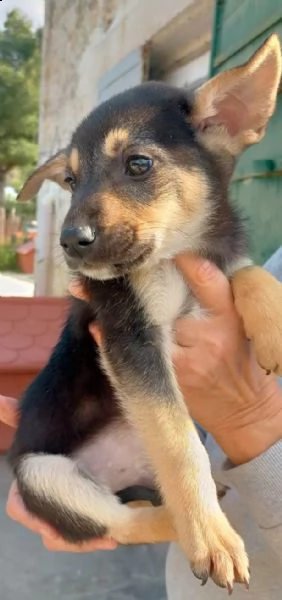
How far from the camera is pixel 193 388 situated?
5.63 ft

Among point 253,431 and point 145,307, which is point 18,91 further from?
point 253,431

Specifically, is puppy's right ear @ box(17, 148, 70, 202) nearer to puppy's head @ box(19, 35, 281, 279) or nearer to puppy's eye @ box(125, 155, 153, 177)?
puppy's head @ box(19, 35, 281, 279)

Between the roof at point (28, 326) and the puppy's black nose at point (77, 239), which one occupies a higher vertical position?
the puppy's black nose at point (77, 239)

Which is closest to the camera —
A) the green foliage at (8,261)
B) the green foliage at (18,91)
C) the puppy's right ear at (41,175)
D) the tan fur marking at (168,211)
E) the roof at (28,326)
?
the tan fur marking at (168,211)

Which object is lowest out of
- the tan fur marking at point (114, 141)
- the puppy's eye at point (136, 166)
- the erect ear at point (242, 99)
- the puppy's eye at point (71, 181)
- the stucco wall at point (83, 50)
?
the puppy's eye at point (71, 181)

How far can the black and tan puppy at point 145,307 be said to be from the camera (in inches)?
61.4

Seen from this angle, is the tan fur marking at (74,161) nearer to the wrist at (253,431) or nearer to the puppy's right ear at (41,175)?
the puppy's right ear at (41,175)

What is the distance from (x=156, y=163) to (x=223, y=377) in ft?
1.72

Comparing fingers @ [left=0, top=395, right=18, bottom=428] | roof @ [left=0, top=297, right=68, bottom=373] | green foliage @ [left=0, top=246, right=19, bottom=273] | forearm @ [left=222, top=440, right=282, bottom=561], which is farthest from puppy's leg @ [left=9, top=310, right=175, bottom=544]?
green foliage @ [left=0, top=246, right=19, bottom=273]

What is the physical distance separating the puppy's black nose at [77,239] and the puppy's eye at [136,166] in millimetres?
212

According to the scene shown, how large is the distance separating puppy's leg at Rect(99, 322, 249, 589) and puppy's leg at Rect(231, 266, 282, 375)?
212mm

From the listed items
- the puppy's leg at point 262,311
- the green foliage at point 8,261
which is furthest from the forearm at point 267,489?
the green foliage at point 8,261

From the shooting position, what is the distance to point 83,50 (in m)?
7.80

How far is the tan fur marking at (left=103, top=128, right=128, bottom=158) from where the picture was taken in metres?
1.66
